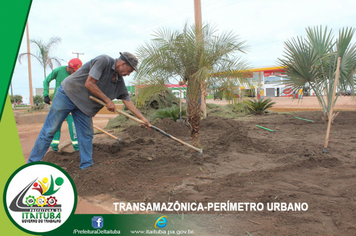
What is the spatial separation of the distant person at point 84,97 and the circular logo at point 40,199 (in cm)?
122

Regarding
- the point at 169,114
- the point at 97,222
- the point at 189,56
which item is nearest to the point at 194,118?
the point at 189,56

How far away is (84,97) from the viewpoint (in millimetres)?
3607

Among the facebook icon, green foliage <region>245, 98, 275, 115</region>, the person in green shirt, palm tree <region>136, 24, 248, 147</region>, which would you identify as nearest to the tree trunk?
palm tree <region>136, 24, 248, 147</region>

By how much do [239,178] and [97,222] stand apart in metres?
1.93

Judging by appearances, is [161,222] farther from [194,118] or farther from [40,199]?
[194,118]

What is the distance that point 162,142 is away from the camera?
19.9 feet

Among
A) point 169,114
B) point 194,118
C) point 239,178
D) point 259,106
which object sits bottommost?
Result: point 239,178

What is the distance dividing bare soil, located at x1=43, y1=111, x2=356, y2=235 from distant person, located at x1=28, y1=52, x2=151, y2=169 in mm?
514

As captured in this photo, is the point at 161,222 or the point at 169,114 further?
the point at 169,114

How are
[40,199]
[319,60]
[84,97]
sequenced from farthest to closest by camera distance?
1. [319,60]
2. [84,97]
3. [40,199]

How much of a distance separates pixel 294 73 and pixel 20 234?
7900 mm

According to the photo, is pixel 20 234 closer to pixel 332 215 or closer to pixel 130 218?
pixel 130 218

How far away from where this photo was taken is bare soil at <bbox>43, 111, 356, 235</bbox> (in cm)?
241

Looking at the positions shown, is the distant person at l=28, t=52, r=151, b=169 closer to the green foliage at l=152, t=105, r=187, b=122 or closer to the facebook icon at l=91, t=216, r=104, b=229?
the facebook icon at l=91, t=216, r=104, b=229
